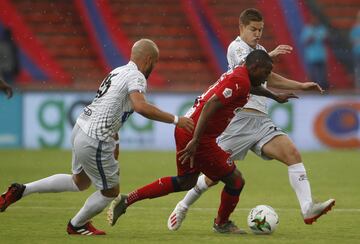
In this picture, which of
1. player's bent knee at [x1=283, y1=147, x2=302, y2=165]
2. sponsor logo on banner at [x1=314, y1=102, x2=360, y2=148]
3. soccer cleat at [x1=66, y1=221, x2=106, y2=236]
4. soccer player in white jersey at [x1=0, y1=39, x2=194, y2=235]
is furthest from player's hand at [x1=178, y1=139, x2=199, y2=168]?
sponsor logo on banner at [x1=314, y1=102, x2=360, y2=148]

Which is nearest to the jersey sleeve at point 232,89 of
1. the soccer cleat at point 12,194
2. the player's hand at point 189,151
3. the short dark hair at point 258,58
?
the short dark hair at point 258,58

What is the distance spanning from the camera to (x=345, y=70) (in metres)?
23.7

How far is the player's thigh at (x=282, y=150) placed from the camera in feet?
33.8

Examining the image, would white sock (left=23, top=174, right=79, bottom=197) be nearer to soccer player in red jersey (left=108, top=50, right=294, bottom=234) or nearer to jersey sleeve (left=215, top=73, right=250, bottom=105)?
soccer player in red jersey (left=108, top=50, right=294, bottom=234)

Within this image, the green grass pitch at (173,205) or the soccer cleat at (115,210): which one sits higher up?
the soccer cleat at (115,210)

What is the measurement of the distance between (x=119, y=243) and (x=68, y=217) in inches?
83.0

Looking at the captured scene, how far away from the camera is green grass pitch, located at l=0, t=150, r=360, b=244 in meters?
9.65

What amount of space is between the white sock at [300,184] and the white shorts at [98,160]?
1767 mm

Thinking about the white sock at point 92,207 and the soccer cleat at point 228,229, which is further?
the soccer cleat at point 228,229

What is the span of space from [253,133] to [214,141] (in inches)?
33.7

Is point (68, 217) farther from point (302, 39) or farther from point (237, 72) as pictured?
point (302, 39)

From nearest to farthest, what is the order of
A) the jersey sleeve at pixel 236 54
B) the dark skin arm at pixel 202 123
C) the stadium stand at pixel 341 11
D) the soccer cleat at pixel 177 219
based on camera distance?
the dark skin arm at pixel 202 123
the soccer cleat at pixel 177 219
the jersey sleeve at pixel 236 54
the stadium stand at pixel 341 11

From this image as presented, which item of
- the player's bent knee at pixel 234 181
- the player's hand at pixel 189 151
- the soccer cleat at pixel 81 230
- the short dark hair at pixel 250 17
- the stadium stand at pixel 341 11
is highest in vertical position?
the stadium stand at pixel 341 11

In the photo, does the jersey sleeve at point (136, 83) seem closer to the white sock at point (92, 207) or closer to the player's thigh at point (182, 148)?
the player's thigh at point (182, 148)
